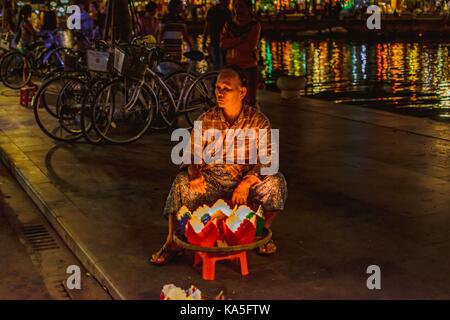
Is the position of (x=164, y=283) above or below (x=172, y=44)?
below

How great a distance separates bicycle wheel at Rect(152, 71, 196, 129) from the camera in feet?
34.8

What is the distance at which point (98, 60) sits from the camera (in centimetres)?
998

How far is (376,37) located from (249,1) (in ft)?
93.9

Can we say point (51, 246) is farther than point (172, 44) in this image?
No

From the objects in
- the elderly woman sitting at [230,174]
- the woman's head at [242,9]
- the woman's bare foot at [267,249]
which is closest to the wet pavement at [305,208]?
the woman's bare foot at [267,249]

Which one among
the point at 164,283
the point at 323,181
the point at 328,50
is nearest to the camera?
the point at 164,283

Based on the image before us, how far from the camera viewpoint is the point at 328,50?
30.5m

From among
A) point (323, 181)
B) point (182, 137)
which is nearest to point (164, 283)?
point (323, 181)

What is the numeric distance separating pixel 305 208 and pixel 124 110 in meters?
4.24

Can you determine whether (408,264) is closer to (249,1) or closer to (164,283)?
(164,283)

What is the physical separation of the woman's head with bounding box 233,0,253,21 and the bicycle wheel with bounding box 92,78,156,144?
1674 millimetres

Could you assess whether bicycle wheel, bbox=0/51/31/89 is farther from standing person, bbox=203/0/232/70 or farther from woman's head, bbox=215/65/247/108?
woman's head, bbox=215/65/247/108

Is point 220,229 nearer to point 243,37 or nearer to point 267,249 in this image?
point 267,249

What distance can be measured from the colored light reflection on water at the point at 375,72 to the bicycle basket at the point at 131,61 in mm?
5229
